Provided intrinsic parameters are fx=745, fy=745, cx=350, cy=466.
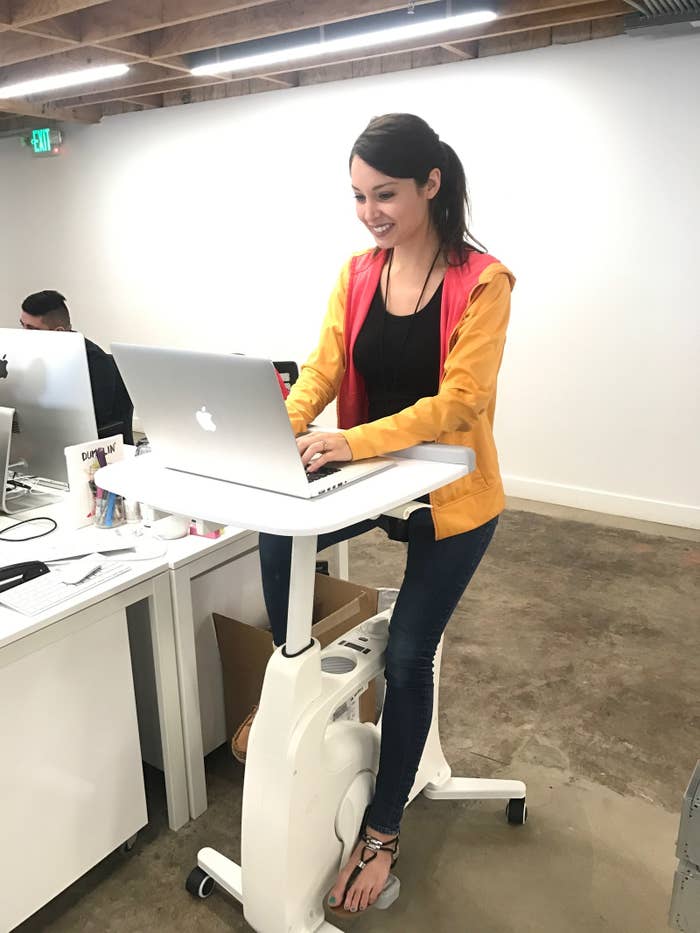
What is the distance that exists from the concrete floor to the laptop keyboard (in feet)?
2.73

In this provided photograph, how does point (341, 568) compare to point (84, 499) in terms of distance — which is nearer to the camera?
point (84, 499)

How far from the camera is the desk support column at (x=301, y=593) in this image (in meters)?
1.32

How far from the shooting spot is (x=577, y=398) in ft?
14.1

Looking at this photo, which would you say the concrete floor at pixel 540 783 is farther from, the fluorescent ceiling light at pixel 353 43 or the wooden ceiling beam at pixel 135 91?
the wooden ceiling beam at pixel 135 91

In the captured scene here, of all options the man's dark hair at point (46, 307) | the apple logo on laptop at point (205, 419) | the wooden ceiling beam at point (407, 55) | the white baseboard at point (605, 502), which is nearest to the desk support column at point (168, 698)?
the apple logo on laptop at point (205, 419)

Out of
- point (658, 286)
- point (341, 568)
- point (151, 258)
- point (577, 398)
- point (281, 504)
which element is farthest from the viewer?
point (151, 258)

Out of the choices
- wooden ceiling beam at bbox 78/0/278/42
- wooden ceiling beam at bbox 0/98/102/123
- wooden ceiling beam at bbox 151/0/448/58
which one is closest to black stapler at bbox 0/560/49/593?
wooden ceiling beam at bbox 78/0/278/42

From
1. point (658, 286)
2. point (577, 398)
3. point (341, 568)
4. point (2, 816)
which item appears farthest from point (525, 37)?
point (2, 816)

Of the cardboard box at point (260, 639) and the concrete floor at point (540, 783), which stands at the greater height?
the cardboard box at point (260, 639)

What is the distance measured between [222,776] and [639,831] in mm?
1124

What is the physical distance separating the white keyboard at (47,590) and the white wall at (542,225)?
326 centimetres

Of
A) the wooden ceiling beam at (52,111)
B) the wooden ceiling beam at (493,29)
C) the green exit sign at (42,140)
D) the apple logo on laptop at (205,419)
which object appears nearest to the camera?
the apple logo on laptop at (205,419)

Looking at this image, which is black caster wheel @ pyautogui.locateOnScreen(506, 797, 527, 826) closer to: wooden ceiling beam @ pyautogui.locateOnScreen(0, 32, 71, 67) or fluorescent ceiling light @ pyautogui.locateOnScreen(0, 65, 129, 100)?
wooden ceiling beam @ pyautogui.locateOnScreen(0, 32, 71, 67)

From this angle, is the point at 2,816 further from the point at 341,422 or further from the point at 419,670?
the point at 341,422
